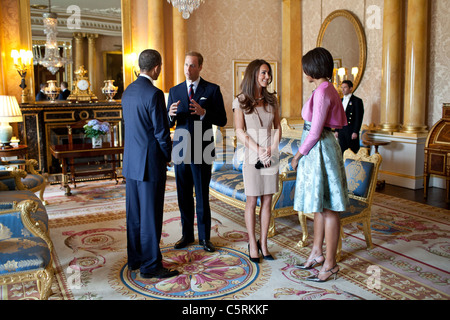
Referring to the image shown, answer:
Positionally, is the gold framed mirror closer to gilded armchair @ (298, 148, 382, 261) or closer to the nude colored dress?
gilded armchair @ (298, 148, 382, 261)

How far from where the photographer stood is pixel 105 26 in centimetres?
844

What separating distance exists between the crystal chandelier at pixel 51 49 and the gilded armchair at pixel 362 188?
20.6 ft

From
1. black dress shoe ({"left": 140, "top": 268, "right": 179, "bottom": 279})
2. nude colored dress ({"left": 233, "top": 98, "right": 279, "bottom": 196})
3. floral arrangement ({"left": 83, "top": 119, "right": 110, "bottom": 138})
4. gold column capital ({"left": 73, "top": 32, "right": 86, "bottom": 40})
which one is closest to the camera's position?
black dress shoe ({"left": 140, "top": 268, "right": 179, "bottom": 279})

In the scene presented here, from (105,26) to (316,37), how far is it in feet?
15.1

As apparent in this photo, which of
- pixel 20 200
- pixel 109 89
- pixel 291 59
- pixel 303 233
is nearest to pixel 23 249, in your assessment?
pixel 20 200

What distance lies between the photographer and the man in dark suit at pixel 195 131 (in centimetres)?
368

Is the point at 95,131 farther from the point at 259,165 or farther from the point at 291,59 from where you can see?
the point at 291,59

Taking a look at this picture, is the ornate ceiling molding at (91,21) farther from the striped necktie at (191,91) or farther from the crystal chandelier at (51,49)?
the striped necktie at (191,91)

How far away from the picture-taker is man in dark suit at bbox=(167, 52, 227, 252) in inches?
145

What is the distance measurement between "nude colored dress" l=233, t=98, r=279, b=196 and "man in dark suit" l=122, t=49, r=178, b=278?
70 cm

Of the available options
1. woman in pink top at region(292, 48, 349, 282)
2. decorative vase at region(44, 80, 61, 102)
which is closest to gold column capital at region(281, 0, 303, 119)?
decorative vase at region(44, 80, 61, 102)

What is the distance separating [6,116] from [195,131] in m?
3.98

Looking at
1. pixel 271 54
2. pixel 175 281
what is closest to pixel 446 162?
pixel 175 281

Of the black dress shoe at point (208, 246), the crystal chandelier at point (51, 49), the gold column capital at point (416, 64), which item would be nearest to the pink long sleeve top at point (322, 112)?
the black dress shoe at point (208, 246)
